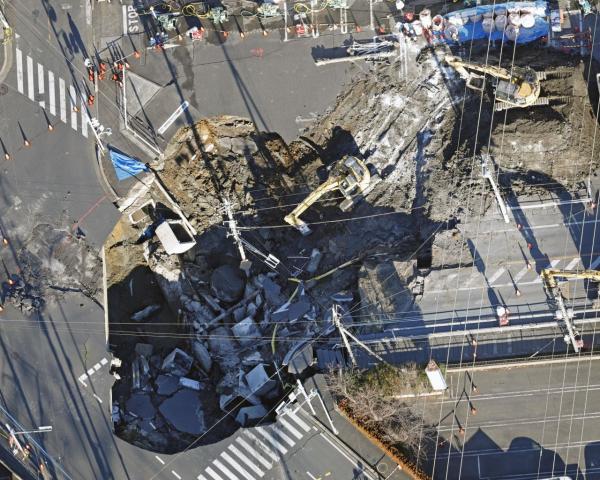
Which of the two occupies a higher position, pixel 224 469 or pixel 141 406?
pixel 141 406

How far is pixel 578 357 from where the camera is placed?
54.4 m

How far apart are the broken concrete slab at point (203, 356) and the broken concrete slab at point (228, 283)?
156 inches

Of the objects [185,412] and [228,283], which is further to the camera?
[228,283]

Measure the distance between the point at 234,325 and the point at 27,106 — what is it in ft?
81.6

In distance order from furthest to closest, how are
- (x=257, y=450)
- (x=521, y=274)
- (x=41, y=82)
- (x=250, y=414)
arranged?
(x=41, y=82)
(x=250, y=414)
(x=521, y=274)
(x=257, y=450)

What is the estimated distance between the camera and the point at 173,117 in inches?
2547

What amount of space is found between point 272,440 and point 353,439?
225 inches

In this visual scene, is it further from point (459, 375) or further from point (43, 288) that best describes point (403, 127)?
point (43, 288)

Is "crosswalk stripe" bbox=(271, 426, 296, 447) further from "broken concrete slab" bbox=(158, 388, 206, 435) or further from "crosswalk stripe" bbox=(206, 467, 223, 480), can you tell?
"broken concrete slab" bbox=(158, 388, 206, 435)

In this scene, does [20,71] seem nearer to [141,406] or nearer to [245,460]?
[141,406]

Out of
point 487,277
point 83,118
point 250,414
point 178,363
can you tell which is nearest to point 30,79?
point 83,118

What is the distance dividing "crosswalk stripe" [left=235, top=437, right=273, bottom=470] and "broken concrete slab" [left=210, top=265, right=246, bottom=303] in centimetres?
1078

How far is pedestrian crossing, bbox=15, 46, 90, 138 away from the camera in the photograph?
65.5m

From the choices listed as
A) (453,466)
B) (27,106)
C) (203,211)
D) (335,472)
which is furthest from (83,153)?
(453,466)
